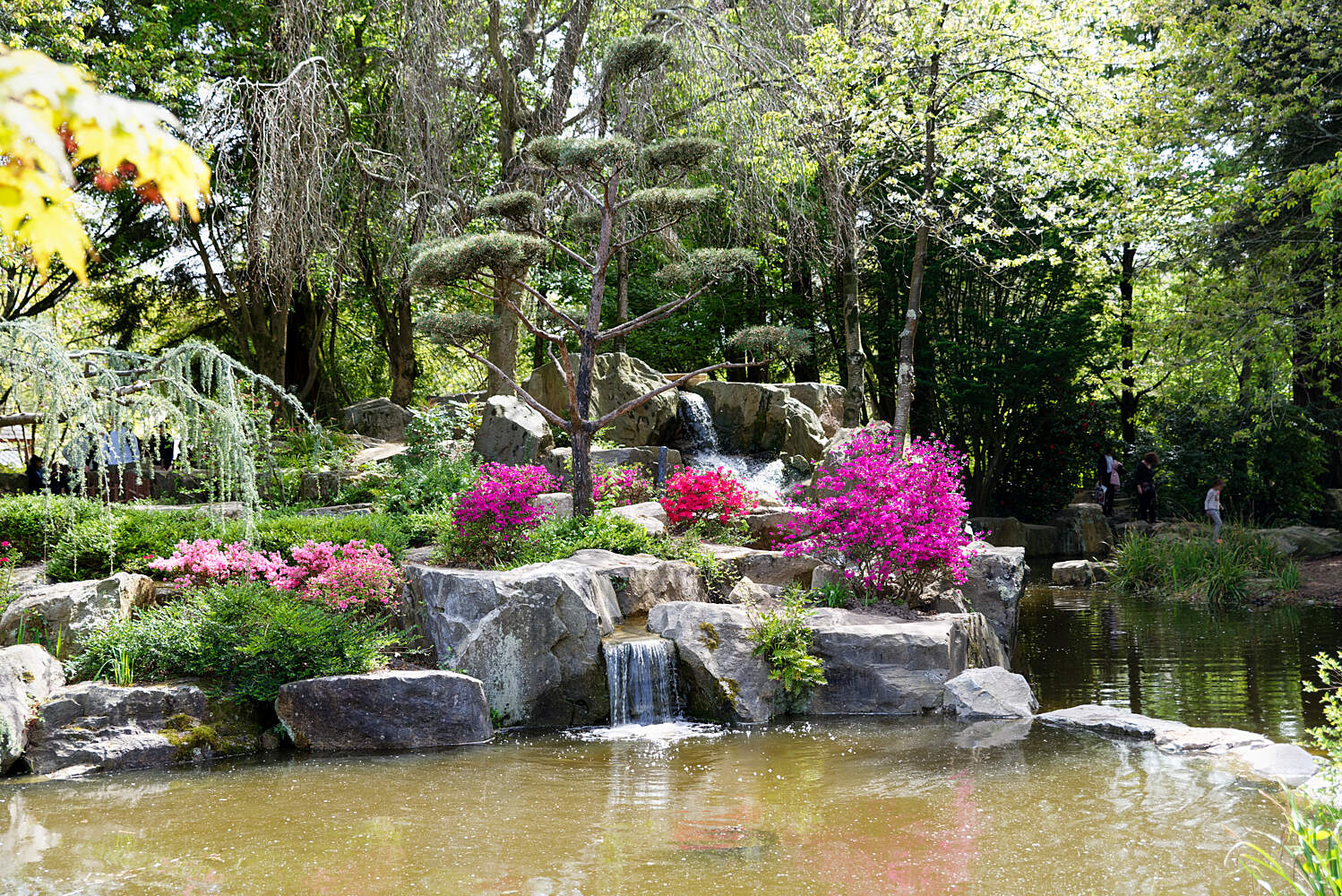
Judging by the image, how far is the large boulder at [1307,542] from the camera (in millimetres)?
14953

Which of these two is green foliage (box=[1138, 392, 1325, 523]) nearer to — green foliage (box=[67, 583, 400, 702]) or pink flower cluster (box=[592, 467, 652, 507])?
pink flower cluster (box=[592, 467, 652, 507])

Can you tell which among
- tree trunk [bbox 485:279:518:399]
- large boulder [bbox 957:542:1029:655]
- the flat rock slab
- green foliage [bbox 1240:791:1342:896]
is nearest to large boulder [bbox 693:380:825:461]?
tree trunk [bbox 485:279:518:399]

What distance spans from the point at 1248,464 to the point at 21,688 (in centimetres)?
1742

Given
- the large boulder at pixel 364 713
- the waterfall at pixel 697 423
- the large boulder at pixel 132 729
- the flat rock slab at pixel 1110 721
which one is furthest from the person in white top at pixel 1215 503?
the large boulder at pixel 132 729

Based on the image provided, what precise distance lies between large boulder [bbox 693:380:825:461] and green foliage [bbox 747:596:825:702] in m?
8.07

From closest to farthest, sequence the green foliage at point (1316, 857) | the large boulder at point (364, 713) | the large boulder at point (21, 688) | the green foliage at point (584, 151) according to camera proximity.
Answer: the green foliage at point (1316, 857), the large boulder at point (21, 688), the large boulder at point (364, 713), the green foliage at point (584, 151)

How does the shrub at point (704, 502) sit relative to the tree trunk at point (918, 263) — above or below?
below

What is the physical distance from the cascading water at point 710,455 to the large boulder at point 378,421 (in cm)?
520

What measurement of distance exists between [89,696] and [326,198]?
7720 millimetres

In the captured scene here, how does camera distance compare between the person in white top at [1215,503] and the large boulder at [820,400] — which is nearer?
the person in white top at [1215,503]

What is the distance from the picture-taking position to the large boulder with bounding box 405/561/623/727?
7.82 m

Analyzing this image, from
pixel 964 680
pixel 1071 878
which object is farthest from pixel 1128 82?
pixel 1071 878

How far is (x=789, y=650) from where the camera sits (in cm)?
779

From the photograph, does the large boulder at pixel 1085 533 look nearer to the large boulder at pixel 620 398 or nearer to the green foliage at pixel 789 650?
the large boulder at pixel 620 398
